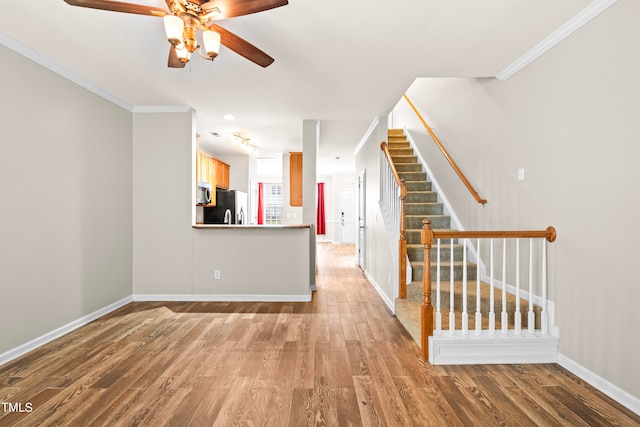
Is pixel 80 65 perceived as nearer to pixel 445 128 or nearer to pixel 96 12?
pixel 96 12

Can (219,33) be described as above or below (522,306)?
above

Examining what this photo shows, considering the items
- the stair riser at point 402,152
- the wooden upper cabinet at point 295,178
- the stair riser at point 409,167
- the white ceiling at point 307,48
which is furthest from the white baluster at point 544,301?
the wooden upper cabinet at point 295,178

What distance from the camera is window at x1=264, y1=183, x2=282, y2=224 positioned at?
40.0 ft

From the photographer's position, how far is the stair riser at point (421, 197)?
4.84 m

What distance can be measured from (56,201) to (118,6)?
2.09 meters

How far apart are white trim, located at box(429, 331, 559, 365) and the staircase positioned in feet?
0.81

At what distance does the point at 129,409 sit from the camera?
1.97 metres

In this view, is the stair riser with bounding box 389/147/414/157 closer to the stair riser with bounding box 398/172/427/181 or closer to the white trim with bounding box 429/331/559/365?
the stair riser with bounding box 398/172/427/181

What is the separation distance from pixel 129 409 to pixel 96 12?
261cm

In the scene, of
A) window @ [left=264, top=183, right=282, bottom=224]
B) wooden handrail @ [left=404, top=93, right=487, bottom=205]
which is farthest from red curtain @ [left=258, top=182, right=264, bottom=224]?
wooden handrail @ [left=404, top=93, right=487, bottom=205]

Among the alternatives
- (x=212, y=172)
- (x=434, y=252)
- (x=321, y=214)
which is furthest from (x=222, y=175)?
(x=321, y=214)

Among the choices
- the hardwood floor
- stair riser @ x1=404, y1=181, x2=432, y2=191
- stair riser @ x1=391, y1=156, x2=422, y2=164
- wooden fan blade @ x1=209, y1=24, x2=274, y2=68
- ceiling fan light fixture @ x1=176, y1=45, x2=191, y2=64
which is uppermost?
wooden fan blade @ x1=209, y1=24, x2=274, y2=68

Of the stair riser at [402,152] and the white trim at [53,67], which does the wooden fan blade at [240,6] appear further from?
the stair riser at [402,152]

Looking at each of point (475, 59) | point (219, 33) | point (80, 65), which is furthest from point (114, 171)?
point (475, 59)
